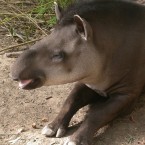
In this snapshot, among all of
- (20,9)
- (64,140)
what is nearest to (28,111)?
(64,140)

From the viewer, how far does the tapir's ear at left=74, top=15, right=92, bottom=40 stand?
414cm

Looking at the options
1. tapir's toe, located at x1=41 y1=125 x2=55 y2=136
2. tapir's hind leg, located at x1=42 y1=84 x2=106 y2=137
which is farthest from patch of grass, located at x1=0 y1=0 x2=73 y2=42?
tapir's toe, located at x1=41 y1=125 x2=55 y2=136

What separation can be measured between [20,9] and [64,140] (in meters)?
2.84

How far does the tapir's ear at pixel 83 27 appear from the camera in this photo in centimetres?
414

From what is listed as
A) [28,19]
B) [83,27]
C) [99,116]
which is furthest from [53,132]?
[28,19]

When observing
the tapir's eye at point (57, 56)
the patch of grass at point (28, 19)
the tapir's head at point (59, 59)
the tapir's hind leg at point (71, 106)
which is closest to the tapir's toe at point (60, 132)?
the tapir's hind leg at point (71, 106)

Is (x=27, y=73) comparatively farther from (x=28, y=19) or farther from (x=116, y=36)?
(x=28, y=19)

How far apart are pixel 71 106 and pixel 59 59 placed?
1.69 ft

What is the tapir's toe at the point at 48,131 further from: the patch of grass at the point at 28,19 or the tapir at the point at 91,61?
the patch of grass at the point at 28,19

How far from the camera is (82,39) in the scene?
4.27 metres

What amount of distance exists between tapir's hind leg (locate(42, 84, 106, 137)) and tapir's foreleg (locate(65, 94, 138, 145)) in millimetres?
149

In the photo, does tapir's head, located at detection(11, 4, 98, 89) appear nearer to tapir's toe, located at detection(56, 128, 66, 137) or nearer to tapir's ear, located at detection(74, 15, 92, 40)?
tapir's ear, located at detection(74, 15, 92, 40)

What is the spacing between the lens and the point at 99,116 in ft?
14.1

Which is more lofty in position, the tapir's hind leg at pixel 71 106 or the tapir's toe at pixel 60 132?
the tapir's hind leg at pixel 71 106
